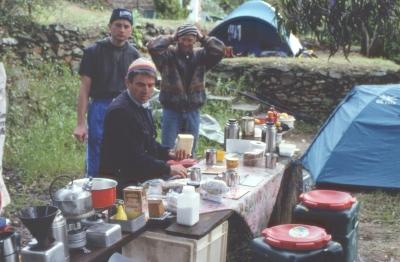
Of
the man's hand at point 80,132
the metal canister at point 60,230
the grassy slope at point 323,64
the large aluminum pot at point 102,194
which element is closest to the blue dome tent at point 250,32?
the grassy slope at point 323,64

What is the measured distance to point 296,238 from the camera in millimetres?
2947

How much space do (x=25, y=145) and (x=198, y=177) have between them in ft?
11.2

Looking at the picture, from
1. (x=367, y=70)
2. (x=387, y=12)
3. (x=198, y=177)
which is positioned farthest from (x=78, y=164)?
(x=367, y=70)

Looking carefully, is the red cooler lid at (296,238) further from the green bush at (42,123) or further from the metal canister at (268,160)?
the green bush at (42,123)

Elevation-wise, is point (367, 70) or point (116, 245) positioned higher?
point (367, 70)

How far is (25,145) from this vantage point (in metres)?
6.21

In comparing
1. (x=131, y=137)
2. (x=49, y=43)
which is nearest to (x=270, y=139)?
(x=131, y=137)

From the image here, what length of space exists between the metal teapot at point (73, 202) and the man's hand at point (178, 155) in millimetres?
1365

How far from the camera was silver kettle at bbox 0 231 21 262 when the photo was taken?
84.7 inches

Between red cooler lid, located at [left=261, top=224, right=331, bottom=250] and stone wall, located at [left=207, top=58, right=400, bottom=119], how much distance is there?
5922mm

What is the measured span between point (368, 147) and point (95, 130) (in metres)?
2.92

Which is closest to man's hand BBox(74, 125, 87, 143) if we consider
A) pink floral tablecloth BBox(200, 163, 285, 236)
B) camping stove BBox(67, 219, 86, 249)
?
pink floral tablecloth BBox(200, 163, 285, 236)

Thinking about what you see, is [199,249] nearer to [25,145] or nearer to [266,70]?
[25,145]

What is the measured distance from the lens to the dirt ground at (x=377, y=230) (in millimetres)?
4418
